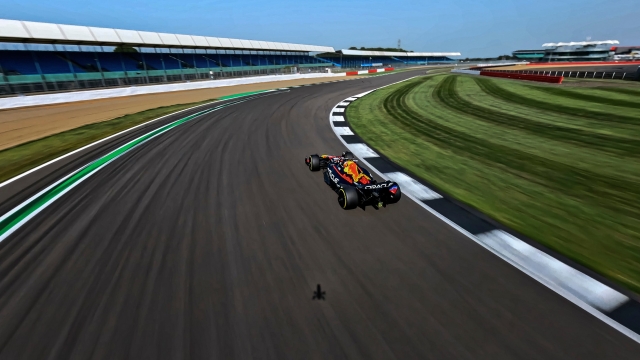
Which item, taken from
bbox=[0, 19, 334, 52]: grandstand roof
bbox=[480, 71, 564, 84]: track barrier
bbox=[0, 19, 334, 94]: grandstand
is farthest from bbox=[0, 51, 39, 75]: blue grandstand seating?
bbox=[480, 71, 564, 84]: track barrier

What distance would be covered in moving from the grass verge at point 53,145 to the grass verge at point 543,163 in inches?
424

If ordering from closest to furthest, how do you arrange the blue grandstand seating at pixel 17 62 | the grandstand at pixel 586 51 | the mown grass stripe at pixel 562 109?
the mown grass stripe at pixel 562 109
the blue grandstand seating at pixel 17 62
the grandstand at pixel 586 51

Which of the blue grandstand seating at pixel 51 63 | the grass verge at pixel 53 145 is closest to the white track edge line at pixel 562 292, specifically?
the grass verge at pixel 53 145

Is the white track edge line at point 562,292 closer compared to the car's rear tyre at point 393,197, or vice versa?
the white track edge line at point 562,292

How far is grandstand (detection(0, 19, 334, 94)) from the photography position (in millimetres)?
21406

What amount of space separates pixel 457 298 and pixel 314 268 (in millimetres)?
1803

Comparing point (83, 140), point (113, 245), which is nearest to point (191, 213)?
point (113, 245)

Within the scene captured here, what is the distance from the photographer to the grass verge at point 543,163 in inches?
181

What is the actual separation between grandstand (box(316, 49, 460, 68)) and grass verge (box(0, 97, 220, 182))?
65.5m

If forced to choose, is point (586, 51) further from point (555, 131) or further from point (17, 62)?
point (17, 62)

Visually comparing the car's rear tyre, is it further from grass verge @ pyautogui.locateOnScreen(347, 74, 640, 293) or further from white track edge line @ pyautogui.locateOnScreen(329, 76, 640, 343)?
grass verge @ pyautogui.locateOnScreen(347, 74, 640, 293)

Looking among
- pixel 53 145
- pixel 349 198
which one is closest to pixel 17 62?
pixel 53 145

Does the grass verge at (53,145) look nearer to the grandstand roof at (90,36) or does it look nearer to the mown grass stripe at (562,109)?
the grandstand roof at (90,36)

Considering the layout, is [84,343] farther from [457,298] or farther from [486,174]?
[486,174]
